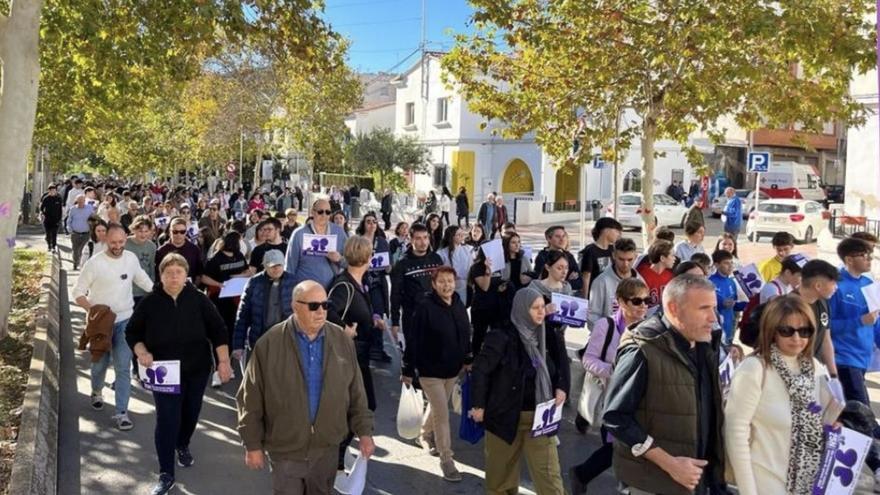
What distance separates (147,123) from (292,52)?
1542 inches

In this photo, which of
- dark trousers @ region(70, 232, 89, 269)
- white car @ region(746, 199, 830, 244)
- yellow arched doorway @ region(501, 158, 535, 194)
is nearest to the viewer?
dark trousers @ region(70, 232, 89, 269)

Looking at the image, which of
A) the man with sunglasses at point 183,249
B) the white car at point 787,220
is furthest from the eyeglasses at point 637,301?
the white car at point 787,220

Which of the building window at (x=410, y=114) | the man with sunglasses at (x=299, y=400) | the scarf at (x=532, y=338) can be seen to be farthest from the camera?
the building window at (x=410, y=114)

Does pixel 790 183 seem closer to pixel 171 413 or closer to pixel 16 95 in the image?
pixel 16 95

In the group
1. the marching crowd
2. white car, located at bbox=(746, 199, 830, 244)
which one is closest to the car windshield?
white car, located at bbox=(746, 199, 830, 244)

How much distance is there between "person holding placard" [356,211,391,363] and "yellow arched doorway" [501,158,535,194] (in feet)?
103

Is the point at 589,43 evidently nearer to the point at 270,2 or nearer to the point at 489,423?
the point at 270,2

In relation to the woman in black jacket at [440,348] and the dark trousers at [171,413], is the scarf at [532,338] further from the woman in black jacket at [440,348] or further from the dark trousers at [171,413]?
the dark trousers at [171,413]

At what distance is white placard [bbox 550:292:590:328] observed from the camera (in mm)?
7008

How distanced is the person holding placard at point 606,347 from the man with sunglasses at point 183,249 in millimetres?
4968

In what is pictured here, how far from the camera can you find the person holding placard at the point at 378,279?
8.74 metres

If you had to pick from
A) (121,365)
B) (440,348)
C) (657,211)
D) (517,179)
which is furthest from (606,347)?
(517,179)

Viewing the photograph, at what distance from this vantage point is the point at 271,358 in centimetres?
442

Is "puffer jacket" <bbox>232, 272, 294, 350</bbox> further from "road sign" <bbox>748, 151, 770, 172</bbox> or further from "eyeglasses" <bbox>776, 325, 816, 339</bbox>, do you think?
"road sign" <bbox>748, 151, 770, 172</bbox>
